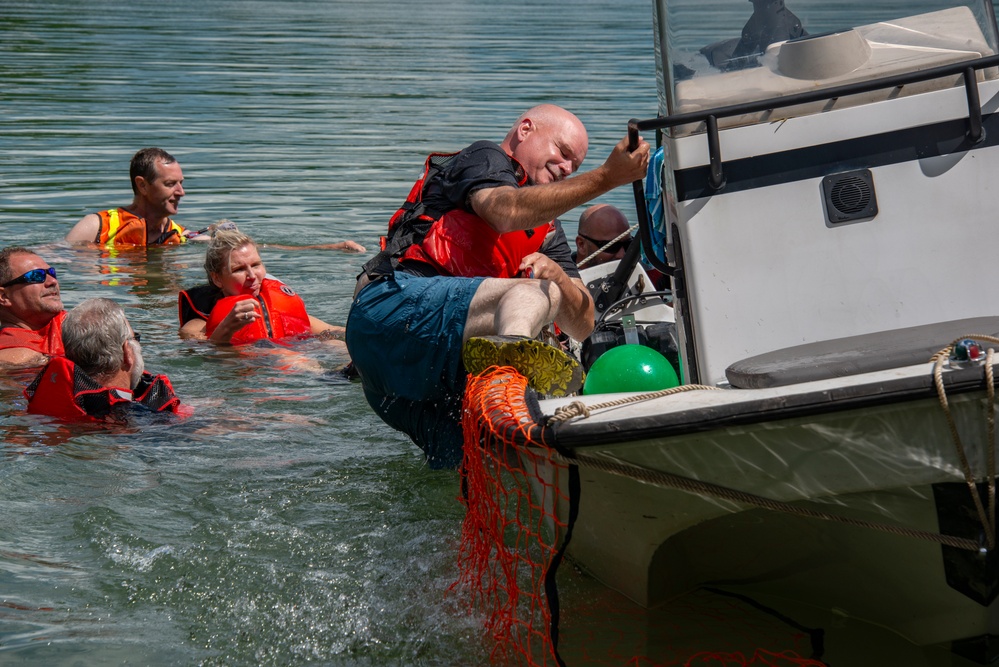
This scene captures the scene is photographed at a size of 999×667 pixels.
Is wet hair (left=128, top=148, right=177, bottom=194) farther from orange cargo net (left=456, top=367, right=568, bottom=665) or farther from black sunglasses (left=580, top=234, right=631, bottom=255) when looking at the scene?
orange cargo net (left=456, top=367, right=568, bottom=665)

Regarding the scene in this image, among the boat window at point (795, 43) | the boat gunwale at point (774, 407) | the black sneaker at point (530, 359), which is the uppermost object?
the boat window at point (795, 43)

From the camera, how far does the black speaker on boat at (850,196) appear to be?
372 cm

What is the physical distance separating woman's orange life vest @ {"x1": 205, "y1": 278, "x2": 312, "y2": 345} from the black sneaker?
406 centimetres

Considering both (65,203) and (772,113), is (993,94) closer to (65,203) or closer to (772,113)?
(772,113)

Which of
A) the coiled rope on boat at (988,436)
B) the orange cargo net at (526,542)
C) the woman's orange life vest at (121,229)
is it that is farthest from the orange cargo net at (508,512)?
the woman's orange life vest at (121,229)

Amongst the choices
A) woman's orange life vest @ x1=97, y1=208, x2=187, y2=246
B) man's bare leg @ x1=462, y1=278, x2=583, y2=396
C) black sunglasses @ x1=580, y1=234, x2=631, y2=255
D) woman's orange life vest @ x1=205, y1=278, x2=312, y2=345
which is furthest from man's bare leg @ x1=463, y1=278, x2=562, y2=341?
woman's orange life vest @ x1=97, y1=208, x2=187, y2=246

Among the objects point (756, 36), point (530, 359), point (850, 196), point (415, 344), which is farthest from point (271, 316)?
point (850, 196)

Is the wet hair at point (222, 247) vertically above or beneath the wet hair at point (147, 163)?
beneath

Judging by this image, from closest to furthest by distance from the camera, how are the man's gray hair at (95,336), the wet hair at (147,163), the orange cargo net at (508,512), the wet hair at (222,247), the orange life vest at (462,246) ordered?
the orange cargo net at (508,512) < the orange life vest at (462,246) < the man's gray hair at (95,336) < the wet hair at (222,247) < the wet hair at (147,163)

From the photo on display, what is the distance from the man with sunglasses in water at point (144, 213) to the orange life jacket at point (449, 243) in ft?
18.3

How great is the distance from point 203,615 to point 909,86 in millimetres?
2988

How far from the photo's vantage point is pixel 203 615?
4.19m

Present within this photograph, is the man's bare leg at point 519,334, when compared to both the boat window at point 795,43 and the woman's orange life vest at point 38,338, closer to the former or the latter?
the boat window at point 795,43

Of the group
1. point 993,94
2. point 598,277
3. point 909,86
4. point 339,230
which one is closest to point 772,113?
point 909,86
